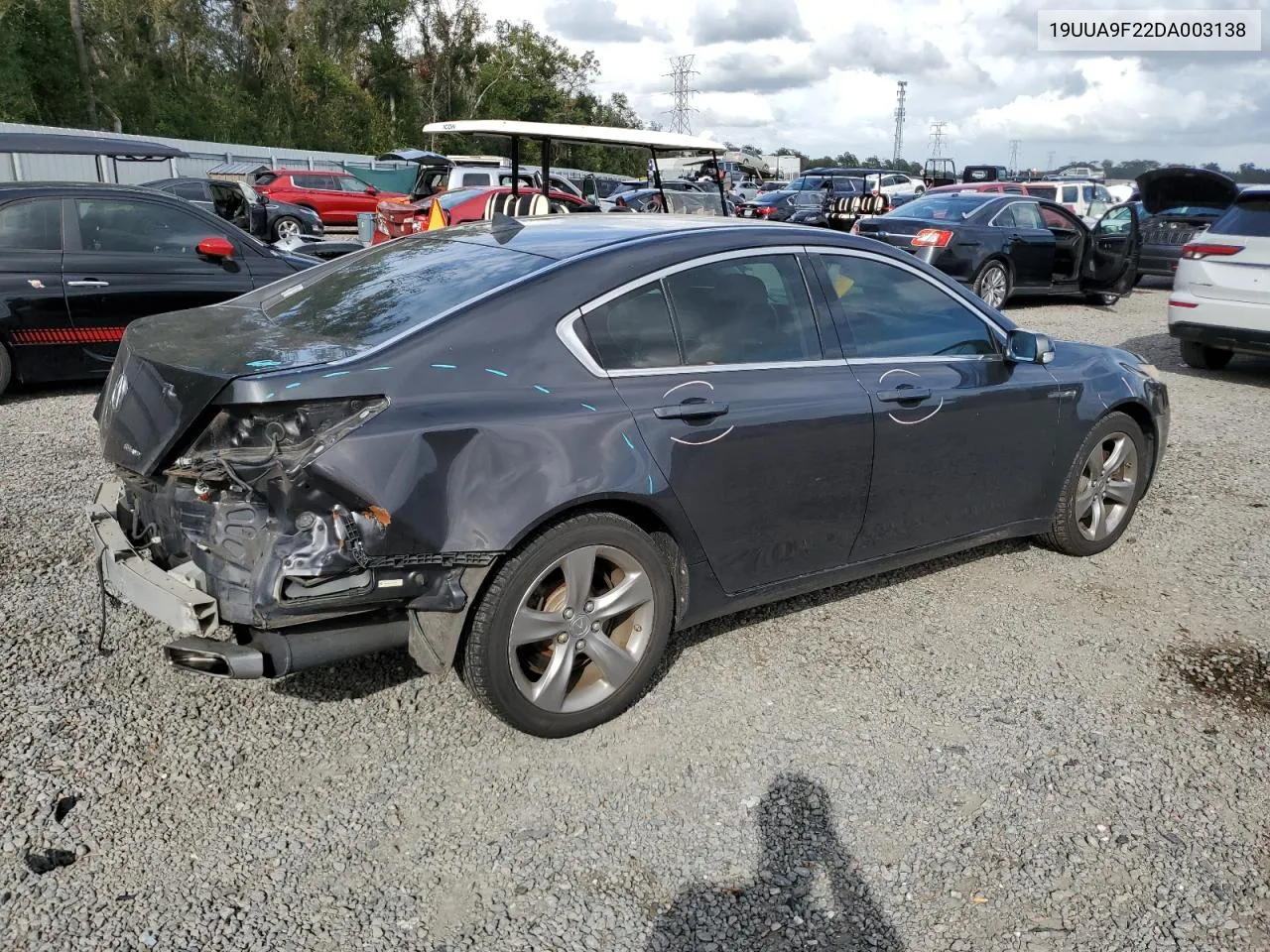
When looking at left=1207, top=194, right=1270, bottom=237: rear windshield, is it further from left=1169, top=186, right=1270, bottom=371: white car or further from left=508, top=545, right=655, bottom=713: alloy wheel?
left=508, top=545, right=655, bottom=713: alloy wheel

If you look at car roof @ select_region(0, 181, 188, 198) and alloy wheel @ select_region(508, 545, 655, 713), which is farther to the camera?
car roof @ select_region(0, 181, 188, 198)

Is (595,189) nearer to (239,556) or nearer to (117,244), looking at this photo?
(117,244)

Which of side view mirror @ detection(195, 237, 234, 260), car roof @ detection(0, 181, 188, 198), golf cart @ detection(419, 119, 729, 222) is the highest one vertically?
golf cart @ detection(419, 119, 729, 222)

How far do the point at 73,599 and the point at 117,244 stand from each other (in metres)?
4.47

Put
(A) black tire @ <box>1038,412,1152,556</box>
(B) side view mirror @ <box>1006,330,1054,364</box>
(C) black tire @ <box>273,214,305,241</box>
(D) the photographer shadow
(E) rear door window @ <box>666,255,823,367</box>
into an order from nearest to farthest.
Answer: (D) the photographer shadow, (E) rear door window @ <box>666,255,823,367</box>, (B) side view mirror @ <box>1006,330,1054,364</box>, (A) black tire @ <box>1038,412,1152,556</box>, (C) black tire @ <box>273,214,305,241</box>

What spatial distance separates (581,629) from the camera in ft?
10.6

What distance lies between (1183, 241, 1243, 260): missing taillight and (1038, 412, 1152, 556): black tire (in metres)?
5.03

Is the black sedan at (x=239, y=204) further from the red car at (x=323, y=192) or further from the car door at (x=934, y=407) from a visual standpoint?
the car door at (x=934, y=407)

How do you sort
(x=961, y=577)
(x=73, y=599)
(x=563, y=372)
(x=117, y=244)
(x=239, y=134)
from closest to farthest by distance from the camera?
(x=563, y=372)
(x=73, y=599)
(x=961, y=577)
(x=117, y=244)
(x=239, y=134)

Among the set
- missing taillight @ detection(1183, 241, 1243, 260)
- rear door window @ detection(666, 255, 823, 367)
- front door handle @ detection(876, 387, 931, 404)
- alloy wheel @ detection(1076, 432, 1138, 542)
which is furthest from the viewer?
missing taillight @ detection(1183, 241, 1243, 260)

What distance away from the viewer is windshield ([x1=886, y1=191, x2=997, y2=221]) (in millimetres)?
13141

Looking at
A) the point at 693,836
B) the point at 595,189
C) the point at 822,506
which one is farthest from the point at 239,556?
the point at 595,189

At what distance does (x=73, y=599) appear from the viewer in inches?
160

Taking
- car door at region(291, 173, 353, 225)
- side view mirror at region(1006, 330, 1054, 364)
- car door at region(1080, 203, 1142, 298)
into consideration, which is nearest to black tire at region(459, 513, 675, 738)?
side view mirror at region(1006, 330, 1054, 364)
